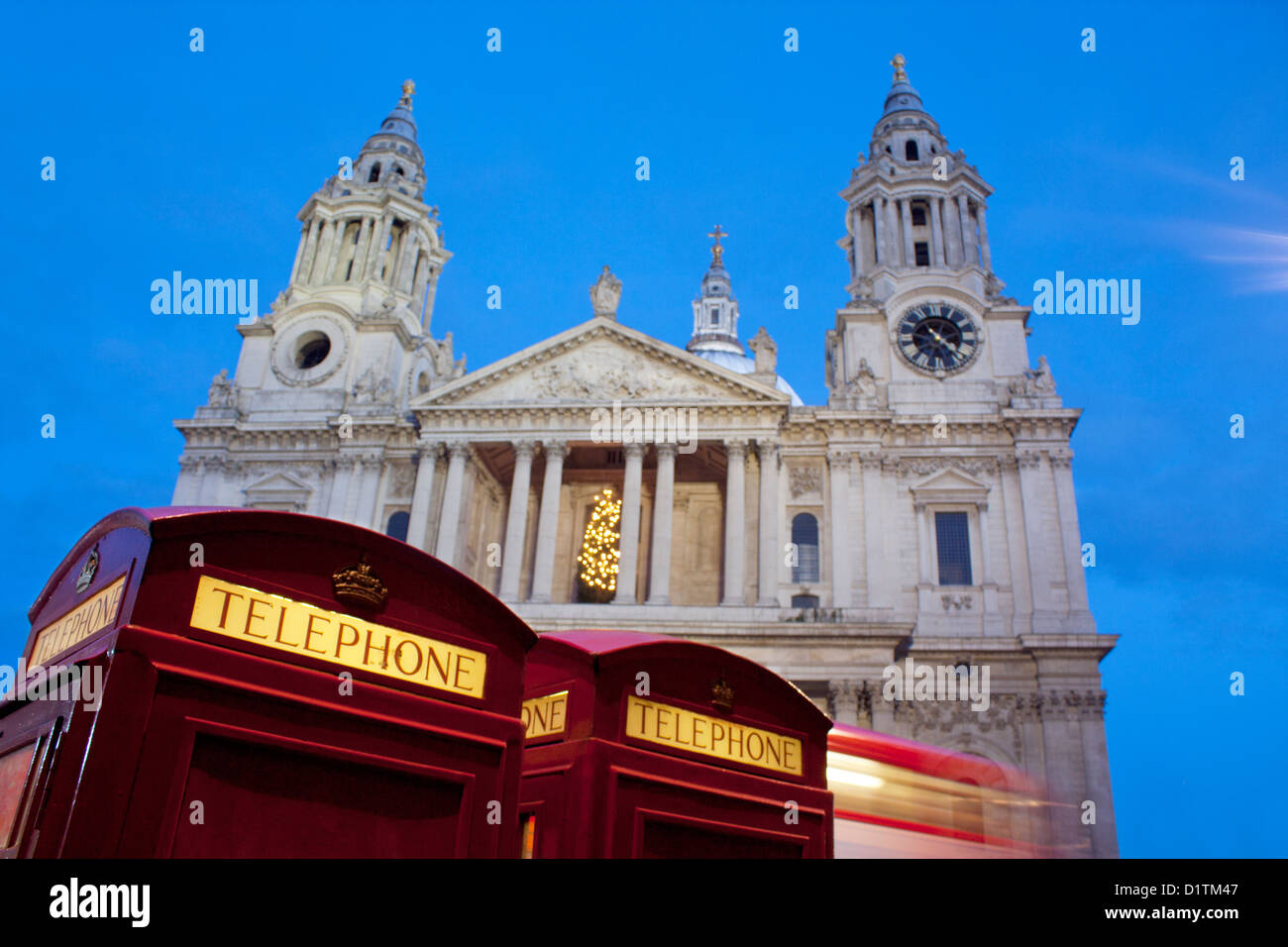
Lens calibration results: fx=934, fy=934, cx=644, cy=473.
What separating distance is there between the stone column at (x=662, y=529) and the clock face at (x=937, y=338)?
35.4 ft

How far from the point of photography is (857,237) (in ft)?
131

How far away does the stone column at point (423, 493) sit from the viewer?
104ft

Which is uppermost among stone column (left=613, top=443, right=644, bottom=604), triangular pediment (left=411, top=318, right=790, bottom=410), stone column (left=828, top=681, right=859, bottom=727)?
triangular pediment (left=411, top=318, right=790, bottom=410)

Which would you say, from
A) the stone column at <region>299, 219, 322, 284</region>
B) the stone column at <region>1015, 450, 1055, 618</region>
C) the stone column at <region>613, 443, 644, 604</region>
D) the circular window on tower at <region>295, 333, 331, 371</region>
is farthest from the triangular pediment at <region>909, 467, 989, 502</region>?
the stone column at <region>299, 219, 322, 284</region>

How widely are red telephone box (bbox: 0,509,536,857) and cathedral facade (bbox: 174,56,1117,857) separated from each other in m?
22.0

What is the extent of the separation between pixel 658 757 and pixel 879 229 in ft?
121

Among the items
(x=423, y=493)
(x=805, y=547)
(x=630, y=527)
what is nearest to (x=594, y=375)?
(x=630, y=527)

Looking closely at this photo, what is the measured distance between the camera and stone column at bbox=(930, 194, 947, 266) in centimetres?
3803

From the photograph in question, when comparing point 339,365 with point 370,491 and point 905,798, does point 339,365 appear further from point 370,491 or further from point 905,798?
point 905,798

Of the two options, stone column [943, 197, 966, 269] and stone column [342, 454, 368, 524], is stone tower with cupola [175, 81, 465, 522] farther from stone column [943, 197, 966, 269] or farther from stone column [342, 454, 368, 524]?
stone column [943, 197, 966, 269]

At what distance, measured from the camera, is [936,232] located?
3869 centimetres
